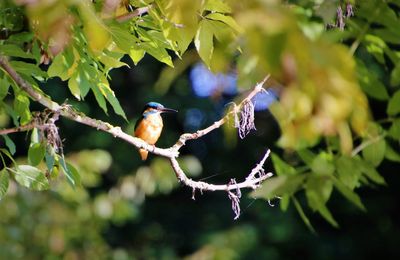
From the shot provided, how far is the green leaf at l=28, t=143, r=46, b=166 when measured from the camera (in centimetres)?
215

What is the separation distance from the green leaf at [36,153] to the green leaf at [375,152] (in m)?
1.00

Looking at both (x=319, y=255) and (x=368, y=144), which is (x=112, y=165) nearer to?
(x=319, y=255)

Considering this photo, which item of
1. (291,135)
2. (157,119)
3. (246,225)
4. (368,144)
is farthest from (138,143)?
(246,225)

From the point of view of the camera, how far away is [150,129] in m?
4.94

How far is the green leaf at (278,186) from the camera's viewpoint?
3.84 feet

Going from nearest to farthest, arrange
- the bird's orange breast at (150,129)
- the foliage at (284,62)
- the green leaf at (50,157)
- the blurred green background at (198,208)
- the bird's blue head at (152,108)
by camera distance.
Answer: the foliage at (284,62) → the green leaf at (50,157) → the bird's orange breast at (150,129) → the bird's blue head at (152,108) → the blurred green background at (198,208)

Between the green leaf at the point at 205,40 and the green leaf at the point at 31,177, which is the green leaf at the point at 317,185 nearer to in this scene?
the green leaf at the point at 205,40

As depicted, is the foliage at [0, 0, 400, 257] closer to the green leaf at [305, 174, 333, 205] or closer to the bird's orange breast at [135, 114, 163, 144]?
the green leaf at [305, 174, 333, 205]

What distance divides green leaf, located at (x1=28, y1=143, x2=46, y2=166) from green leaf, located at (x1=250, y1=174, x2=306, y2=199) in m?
1.00

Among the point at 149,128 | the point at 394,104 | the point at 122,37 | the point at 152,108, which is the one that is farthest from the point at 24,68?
the point at 152,108

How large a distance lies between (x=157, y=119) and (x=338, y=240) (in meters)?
4.98

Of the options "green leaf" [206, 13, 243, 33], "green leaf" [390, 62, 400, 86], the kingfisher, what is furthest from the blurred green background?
"green leaf" [390, 62, 400, 86]

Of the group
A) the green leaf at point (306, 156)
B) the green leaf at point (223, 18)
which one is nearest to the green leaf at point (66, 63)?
the green leaf at point (223, 18)

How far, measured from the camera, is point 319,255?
9.38 m
